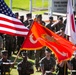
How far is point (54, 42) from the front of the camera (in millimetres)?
12594

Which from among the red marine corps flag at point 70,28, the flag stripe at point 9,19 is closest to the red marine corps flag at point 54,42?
the red marine corps flag at point 70,28

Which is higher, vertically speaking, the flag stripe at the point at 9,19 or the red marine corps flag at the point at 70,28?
the flag stripe at the point at 9,19

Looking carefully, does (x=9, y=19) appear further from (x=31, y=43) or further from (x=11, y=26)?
(x=31, y=43)

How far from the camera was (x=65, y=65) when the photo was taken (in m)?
14.0

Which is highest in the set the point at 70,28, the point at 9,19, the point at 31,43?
the point at 9,19

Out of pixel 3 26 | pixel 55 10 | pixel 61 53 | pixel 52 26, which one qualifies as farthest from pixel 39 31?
pixel 55 10

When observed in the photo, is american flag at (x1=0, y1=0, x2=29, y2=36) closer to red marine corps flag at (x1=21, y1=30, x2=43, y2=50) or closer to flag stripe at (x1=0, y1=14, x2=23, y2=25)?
flag stripe at (x1=0, y1=14, x2=23, y2=25)

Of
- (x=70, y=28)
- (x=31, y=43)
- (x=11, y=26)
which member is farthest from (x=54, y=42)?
(x=11, y=26)

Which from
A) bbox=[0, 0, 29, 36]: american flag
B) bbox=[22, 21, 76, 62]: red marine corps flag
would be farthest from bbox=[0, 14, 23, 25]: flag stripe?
bbox=[22, 21, 76, 62]: red marine corps flag

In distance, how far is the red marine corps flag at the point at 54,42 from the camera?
12.4m

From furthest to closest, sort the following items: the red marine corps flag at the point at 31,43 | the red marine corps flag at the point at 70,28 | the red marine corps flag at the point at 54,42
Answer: the red marine corps flag at the point at 70,28 → the red marine corps flag at the point at 31,43 → the red marine corps flag at the point at 54,42

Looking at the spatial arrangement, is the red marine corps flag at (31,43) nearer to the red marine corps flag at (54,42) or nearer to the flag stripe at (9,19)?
the red marine corps flag at (54,42)

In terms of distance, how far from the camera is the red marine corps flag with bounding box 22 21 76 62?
12.4 m

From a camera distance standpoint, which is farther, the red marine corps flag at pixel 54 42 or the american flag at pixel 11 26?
the american flag at pixel 11 26
